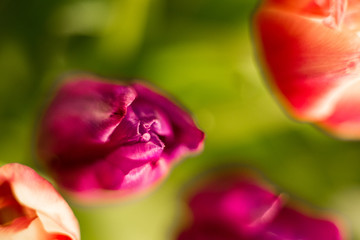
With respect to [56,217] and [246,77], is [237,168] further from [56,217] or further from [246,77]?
[56,217]

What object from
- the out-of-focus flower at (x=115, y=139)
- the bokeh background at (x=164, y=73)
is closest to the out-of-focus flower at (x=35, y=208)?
the out-of-focus flower at (x=115, y=139)

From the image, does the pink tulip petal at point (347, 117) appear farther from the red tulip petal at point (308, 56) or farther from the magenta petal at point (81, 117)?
the magenta petal at point (81, 117)

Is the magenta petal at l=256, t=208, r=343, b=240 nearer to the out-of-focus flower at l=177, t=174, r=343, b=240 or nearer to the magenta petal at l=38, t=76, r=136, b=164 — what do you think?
the out-of-focus flower at l=177, t=174, r=343, b=240

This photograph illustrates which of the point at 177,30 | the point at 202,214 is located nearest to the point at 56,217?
the point at 202,214

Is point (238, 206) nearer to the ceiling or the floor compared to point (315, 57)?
nearer to the floor

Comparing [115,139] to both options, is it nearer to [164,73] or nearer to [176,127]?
[176,127]

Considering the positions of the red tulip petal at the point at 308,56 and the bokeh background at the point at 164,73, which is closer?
the red tulip petal at the point at 308,56

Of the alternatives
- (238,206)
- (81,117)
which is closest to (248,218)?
(238,206)
